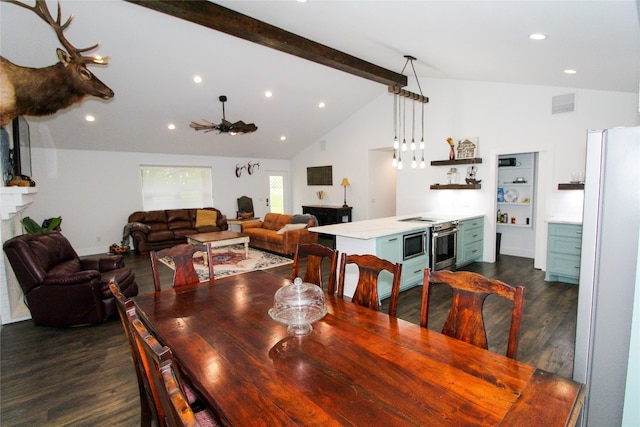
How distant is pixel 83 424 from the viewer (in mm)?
2049

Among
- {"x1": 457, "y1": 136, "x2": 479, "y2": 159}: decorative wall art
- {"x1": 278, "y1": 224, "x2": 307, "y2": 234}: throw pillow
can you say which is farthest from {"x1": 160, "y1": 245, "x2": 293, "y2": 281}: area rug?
{"x1": 457, "y1": 136, "x2": 479, "y2": 159}: decorative wall art

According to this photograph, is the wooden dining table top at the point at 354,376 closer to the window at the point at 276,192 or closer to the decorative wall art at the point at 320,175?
the decorative wall art at the point at 320,175

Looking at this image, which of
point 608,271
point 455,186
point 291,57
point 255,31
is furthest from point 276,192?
point 608,271

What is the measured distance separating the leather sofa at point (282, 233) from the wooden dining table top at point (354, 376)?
450cm

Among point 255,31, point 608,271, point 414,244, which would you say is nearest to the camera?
point 608,271

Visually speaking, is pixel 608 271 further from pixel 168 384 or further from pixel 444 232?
pixel 444 232

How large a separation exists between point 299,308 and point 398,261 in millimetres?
2587

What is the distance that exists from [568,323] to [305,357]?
338cm

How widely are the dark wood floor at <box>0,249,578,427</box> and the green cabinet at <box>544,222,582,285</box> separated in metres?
0.34

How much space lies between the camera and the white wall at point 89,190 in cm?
665

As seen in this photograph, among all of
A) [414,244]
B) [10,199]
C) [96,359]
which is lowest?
[96,359]

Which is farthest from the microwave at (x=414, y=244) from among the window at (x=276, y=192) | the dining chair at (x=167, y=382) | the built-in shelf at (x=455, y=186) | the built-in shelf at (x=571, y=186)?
the window at (x=276, y=192)

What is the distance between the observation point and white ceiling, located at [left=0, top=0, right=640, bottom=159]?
2744 millimetres

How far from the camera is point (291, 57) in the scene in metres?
5.57
